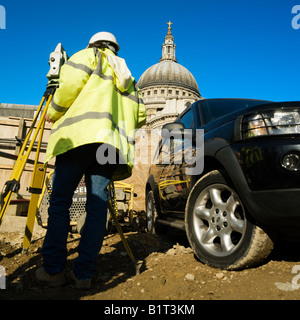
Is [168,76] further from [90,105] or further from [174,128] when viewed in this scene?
[90,105]

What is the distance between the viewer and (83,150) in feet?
7.79

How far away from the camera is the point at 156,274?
2.53 meters

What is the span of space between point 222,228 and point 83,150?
1.36 m

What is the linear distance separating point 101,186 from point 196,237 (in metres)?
1.03

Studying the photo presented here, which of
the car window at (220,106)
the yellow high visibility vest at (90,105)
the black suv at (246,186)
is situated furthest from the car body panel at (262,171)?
the yellow high visibility vest at (90,105)

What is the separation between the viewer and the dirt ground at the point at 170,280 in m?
1.99

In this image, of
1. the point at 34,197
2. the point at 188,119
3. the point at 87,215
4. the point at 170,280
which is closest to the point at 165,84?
the point at 188,119

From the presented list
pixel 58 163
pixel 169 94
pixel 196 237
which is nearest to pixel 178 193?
pixel 196 237

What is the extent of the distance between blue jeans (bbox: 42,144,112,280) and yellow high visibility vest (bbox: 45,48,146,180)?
130 millimetres

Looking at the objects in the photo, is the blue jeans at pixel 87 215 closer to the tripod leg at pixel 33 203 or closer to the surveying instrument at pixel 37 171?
the surveying instrument at pixel 37 171

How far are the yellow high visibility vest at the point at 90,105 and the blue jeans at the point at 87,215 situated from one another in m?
0.13

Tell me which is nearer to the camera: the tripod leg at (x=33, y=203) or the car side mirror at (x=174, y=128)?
the tripod leg at (x=33, y=203)

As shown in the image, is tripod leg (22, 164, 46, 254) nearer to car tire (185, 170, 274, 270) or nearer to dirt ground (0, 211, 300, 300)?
dirt ground (0, 211, 300, 300)
